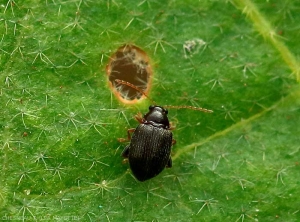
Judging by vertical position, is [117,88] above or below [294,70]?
below

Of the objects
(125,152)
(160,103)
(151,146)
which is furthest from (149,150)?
(160,103)

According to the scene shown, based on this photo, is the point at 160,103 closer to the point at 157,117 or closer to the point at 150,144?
the point at 157,117

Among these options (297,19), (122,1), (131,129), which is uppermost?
(297,19)

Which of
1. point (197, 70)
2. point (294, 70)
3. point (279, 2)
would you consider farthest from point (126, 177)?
point (279, 2)

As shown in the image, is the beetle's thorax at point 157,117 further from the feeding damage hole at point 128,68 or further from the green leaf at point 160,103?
the feeding damage hole at point 128,68

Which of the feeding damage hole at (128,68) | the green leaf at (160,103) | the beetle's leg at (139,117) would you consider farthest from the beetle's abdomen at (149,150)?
the feeding damage hole at (128,68)

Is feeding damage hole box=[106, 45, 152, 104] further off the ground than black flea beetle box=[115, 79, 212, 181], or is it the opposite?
feeding damage hole box=[106, 45, 152, 104]

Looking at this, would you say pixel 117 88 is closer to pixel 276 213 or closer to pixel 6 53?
pixel 6 53

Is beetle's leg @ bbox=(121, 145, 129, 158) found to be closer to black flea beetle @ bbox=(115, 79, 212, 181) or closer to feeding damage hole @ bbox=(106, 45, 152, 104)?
black flea beetle @ bbox=(115, 79, 212, 181)

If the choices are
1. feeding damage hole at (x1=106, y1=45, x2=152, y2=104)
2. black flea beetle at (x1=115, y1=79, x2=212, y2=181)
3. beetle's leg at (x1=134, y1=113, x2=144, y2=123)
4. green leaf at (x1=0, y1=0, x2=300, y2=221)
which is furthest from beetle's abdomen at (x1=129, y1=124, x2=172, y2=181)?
feeding damage hole at (x1=106, y1=45, x2=152, y2=104)
